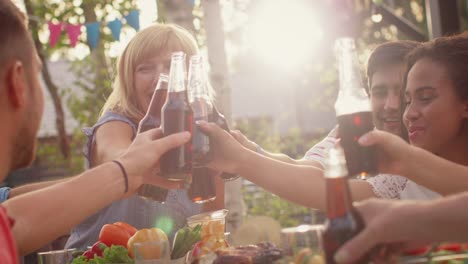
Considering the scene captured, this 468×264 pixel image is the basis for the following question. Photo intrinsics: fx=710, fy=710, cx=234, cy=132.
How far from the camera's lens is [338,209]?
158 centimetres

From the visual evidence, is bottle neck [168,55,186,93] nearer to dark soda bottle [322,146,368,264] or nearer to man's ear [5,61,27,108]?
man's ear [5,61,27,108]

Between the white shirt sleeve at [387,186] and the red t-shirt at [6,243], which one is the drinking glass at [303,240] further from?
the white shirt sleeve at [387,186]

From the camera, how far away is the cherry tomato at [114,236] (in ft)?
9.09

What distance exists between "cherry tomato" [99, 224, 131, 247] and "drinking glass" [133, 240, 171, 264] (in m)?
0.45

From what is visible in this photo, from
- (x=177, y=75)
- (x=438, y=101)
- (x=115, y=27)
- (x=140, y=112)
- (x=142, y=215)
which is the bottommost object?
(x=142, y=215)

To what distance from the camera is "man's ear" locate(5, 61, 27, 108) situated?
2082 millimetres

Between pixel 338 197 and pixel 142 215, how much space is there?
2242mm

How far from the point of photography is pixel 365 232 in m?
1.53

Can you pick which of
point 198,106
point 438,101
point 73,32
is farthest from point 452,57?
point 73,32

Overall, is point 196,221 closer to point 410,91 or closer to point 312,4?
point 410,91

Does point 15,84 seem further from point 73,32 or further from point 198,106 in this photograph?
point 73,32

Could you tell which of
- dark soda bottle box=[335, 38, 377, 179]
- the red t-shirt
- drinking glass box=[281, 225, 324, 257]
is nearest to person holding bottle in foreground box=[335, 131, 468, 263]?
drinking glass box=[281, 225, 324, 257]

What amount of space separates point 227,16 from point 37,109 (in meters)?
20.9

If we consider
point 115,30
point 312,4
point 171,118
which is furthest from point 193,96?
point 312,4
